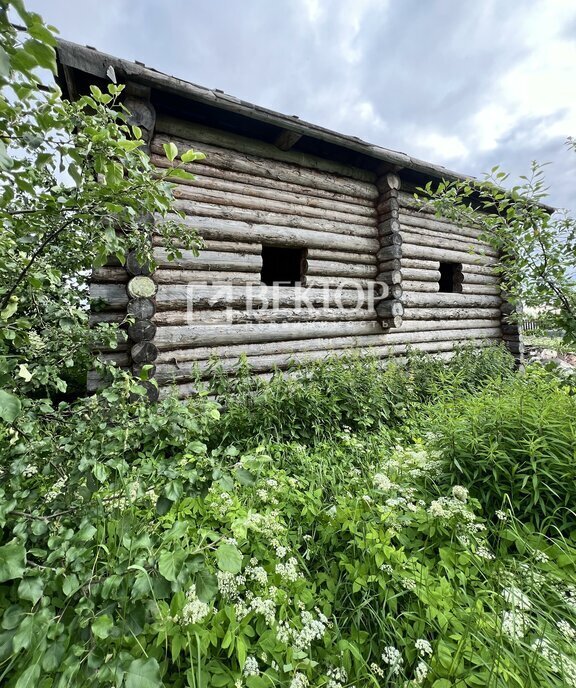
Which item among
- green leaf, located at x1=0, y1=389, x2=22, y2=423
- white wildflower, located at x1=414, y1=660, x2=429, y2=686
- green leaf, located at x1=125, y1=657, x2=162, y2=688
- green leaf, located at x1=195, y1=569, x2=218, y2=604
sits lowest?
white wildflower, located at x1=414, y1=660, x2=429, y2=686

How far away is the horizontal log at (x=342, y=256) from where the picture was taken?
4960 mm

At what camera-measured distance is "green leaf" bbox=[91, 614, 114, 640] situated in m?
0.73

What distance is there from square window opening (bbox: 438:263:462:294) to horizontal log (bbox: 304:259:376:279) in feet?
8.02

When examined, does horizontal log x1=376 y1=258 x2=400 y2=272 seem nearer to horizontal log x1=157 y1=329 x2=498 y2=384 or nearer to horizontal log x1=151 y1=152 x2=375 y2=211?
horizontal log x1=151 y1=152 x2=375 y2=211

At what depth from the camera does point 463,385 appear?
5.55 metres

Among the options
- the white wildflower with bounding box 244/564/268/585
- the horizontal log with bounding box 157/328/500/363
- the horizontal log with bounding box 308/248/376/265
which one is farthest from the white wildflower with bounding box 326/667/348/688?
the horizontal log with bounding box 308/248/376/265

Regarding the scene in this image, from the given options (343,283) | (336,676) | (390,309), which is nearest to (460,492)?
(336,676)

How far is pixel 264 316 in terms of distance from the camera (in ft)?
14.3

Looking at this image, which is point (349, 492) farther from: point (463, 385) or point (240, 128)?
point (240, 128)

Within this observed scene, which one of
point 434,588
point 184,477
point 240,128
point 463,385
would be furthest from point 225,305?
point 463,385

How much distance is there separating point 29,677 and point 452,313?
7.61 meters

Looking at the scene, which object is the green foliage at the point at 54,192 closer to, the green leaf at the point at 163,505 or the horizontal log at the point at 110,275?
the green leaf at the point at 163,505

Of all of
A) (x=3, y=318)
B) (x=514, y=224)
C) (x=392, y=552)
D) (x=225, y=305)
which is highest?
(x=514, y=224)

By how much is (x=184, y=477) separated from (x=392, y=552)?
1229 millimetres
